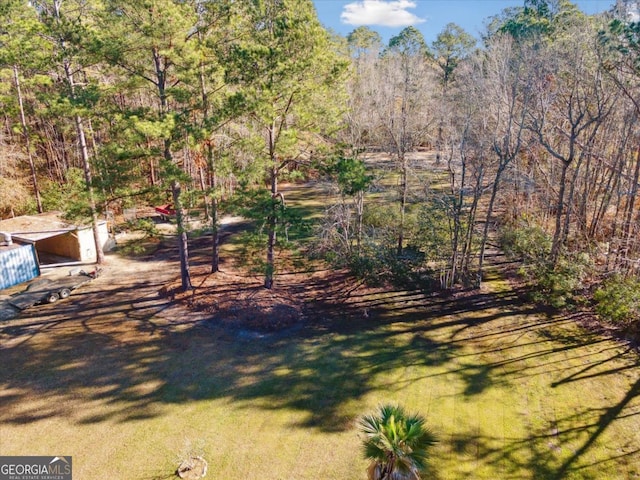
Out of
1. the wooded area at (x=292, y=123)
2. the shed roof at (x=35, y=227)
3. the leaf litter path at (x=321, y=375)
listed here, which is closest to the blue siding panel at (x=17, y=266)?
the shed roof at (x=35, y=227)

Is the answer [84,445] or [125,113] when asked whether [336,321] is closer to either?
[84,445]

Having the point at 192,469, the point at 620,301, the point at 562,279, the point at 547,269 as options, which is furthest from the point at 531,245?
the point at 192,469

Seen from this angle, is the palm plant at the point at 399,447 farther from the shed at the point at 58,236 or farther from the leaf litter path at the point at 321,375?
the shed at the point at 58,236

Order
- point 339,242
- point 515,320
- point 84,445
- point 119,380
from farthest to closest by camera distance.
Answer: point 339,242
point 515,320
point 119,380
point 84,445

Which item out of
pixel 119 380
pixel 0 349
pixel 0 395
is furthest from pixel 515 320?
pixel 0 349

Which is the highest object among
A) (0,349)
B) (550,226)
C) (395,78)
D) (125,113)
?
(395,78)

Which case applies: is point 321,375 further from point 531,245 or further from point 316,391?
point 531,245
